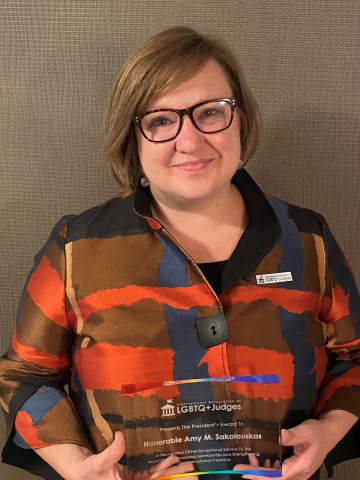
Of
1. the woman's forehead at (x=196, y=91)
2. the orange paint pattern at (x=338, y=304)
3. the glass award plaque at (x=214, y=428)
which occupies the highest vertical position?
the woman's forehead at (x=196, y=91)

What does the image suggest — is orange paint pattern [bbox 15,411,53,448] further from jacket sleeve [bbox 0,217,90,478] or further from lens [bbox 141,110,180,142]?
lens [bbox 141,110,180,142]

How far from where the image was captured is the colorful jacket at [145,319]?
127cm

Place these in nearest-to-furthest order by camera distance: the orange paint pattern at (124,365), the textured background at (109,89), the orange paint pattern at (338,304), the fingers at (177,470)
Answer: the fingers at (177,470)
the orange paint pattern at (124,365)
the orange paint pattern at (338,304)
the textured background at (109,89)

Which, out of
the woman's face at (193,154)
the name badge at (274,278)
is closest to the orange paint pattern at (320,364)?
the name badge at (274,278)

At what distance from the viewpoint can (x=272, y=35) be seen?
63.1 inches

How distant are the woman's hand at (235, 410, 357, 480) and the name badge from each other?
0.30m

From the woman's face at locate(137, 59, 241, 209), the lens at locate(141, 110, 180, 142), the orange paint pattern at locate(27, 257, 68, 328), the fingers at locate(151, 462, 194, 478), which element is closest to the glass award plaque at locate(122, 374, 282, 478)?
the fingers at locate(151, 462, 194, 478)

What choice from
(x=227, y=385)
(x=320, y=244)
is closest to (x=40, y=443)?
(x=227, y=385)

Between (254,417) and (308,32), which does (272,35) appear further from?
(254,417)

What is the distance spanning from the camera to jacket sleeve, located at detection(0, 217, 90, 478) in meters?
1.29

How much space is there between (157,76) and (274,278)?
0.48 metres

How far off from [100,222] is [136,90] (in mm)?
292

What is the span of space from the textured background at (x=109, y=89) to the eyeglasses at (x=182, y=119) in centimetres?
41

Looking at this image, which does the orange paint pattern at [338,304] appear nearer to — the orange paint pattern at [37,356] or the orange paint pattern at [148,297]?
the orange paint pattern at [148,297]
